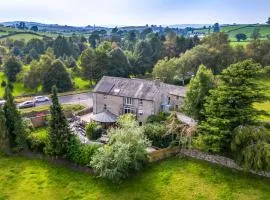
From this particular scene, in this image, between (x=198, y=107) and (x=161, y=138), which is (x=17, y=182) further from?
(x=198, y=107)

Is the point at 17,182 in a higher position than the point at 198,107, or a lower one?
lower

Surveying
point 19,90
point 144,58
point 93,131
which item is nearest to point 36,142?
point 93,131

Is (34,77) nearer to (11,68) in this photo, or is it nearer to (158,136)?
(11,68)

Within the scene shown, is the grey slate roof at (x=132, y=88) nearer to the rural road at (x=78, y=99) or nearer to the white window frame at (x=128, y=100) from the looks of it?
the white window frame at (x=128, y=100)

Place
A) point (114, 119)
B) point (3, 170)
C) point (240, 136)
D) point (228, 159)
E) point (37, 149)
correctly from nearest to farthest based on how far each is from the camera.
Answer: point (240, 136)
point (228, 159)
point (3, 170)
point (37, 149)
point (114, 119)

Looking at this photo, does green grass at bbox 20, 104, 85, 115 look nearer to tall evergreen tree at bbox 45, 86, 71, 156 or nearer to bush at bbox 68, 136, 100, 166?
tall evergreen tree at bbox 45, 86, 71, 156

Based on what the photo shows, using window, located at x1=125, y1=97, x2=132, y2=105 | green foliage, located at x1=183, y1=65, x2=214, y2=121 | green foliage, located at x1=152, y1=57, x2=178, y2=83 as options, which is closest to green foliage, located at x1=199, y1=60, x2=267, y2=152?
green foliage, located at x1=183, y1=65, x2=214, y2=121

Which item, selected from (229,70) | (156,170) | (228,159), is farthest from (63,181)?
(229,70)
